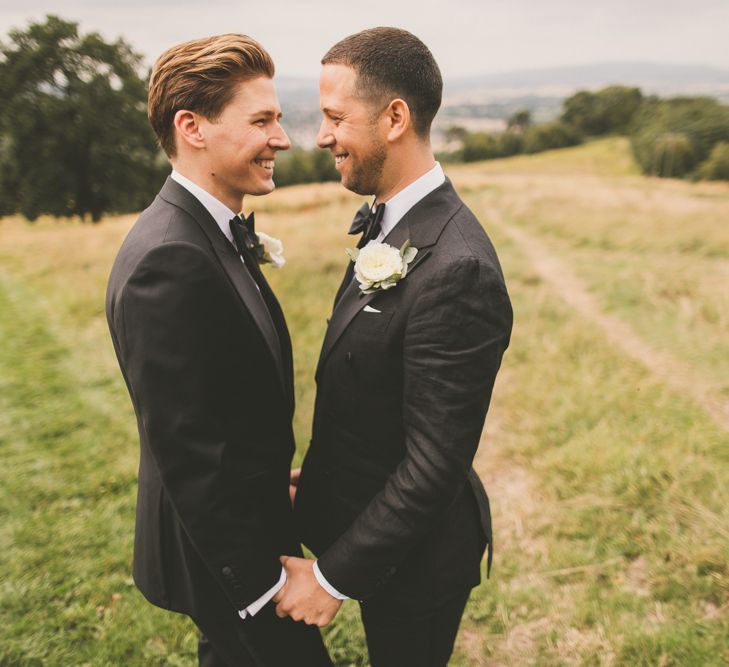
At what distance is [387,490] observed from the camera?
1.94 meters

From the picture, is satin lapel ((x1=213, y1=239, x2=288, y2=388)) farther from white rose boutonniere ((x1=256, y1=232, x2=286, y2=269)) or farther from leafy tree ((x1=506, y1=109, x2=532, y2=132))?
leafy tree ((x1=506, y1=109, x2=532, y2=132))

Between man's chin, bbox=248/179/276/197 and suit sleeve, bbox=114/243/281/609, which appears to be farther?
man's chin, bbox=248/179/276/197

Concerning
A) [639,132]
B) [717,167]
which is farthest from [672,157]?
[639,132]

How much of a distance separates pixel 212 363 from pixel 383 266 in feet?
2.25

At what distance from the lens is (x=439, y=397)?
1.80 meters

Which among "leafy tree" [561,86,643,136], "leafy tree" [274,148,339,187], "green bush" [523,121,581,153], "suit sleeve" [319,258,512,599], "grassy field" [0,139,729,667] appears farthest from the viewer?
"leafy tree" [561,86,643,136]

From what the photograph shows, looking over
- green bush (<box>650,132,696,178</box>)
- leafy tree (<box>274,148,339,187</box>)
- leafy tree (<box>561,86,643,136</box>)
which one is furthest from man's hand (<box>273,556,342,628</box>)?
leafy tree (<box>561,86,643,136</box>)

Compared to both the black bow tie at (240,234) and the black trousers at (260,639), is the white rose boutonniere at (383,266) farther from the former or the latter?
the black trousers at (260,639)

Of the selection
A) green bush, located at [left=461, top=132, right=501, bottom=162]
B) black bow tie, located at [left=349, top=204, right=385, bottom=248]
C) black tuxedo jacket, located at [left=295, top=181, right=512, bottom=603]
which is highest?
black bow tie, located at [left=349, top=204, right=385, bottom=248]

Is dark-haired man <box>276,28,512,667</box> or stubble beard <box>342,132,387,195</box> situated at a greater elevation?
stubble beard <box>342,132,387,195</box>

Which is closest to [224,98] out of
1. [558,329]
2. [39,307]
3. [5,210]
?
[558,329]

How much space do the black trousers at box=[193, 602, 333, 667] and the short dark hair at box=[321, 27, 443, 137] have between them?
81.9 inches

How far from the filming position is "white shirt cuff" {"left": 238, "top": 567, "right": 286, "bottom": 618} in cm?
200

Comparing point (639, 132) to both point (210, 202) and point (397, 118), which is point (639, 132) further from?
point (210, 202)
